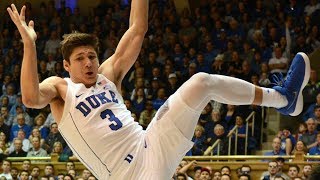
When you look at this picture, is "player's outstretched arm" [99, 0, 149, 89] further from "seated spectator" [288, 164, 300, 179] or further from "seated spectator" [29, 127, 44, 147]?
"seated spectator" [29, 127, 44, 147]

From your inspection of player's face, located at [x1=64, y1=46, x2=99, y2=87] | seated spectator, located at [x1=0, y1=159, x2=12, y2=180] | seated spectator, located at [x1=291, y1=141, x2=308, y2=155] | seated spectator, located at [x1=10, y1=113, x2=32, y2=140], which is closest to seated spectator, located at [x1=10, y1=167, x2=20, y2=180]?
seated spectator, located at [x1=0, y1=159, x2=12, y2=180]

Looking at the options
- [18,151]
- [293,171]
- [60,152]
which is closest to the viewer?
[293,171]

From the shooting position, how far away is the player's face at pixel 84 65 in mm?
4871

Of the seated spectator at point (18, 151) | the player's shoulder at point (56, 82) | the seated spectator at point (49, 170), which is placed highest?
the player's shoulder at point (56, 82)

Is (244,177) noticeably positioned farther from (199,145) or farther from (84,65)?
(84,65)

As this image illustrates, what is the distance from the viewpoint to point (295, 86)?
5043 millimetres

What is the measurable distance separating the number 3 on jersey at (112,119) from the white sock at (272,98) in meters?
1.03

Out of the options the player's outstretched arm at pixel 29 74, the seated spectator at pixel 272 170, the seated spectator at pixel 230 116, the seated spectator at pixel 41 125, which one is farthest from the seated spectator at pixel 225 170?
the player's outstretched arm at pixel 29 74

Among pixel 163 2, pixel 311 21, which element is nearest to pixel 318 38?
pixel 311 21

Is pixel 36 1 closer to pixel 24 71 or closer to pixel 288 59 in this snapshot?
pixel 288 59

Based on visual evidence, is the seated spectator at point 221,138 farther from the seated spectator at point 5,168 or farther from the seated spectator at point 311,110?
the seated spectator at point 5,168

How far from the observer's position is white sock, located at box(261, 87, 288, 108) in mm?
4855

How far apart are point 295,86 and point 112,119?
4.49 feet

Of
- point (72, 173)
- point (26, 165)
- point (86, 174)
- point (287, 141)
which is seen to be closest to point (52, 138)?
point (26, 165)
